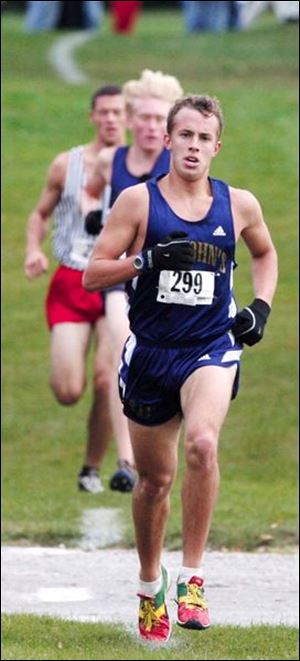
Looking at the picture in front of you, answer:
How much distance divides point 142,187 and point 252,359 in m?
10.8

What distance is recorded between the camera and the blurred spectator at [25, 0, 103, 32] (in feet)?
73.8

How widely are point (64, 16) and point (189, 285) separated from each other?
2235 centimetres

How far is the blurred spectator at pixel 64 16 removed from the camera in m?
22.5

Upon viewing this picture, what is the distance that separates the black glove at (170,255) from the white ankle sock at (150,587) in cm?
143

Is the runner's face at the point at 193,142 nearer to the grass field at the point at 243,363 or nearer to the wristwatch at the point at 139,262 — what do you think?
the wristwatch at the point at 139,262

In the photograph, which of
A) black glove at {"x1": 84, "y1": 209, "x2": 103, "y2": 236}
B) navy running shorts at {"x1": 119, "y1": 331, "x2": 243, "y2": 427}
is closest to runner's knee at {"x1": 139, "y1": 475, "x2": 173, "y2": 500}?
navy running shorts at {"x1": 119, "y1": 331, "x2": 243, "y2": 427}

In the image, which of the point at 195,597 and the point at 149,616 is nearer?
the point at 195,597

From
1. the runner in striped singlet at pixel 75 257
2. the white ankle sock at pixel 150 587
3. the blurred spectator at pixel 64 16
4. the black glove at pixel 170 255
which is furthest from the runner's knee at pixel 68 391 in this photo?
the blurred spectator at pixel 64 16

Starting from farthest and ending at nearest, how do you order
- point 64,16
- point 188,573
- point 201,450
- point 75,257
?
point 64,16 → point 75,257 → point 188,573 → point 201,450

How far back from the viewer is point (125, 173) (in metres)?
11.4

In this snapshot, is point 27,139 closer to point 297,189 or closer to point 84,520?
point 297,189

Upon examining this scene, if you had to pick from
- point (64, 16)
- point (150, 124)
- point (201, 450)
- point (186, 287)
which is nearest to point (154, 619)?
point (201, 450)

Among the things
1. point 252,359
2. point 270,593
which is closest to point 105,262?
point 270,593

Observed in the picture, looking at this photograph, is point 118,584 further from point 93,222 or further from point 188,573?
point 188,573
